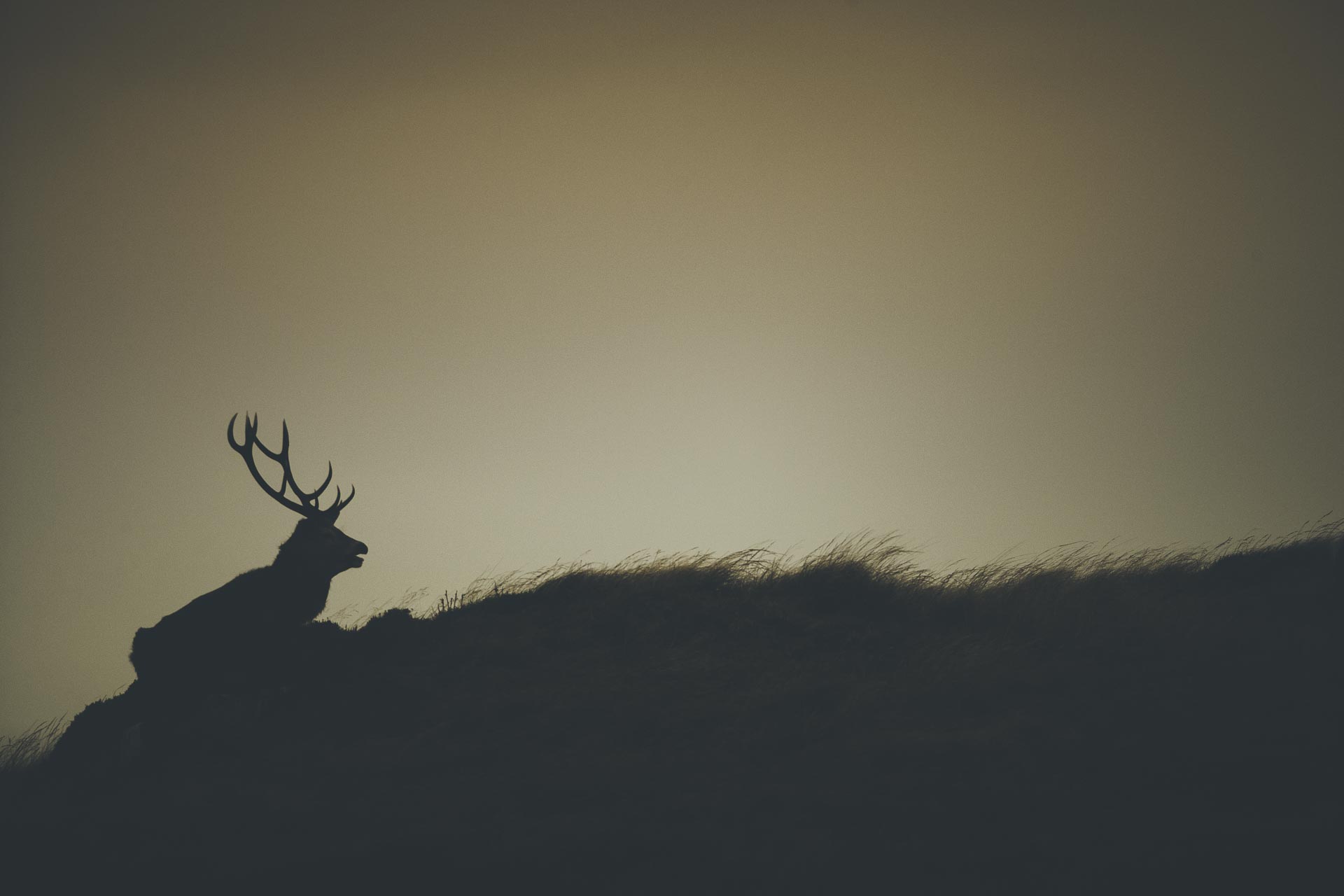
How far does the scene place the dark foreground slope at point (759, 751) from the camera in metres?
5.32

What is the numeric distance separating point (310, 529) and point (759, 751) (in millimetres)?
5303

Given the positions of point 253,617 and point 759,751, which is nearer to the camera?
point 759,751

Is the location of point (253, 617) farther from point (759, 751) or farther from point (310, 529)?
point (759, 751)

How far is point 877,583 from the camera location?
32.0 feet

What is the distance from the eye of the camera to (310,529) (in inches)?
361

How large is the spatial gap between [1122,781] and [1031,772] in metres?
0.58

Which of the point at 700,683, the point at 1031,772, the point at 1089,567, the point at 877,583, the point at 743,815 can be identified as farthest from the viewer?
the point at 1089,567

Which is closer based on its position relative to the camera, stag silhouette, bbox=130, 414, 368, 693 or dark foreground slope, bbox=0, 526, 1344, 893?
dark foreground slope, bbox=0, 526, 1344, 893

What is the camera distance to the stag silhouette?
842 centimetres

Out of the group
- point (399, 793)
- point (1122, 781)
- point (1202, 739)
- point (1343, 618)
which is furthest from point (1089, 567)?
point (399, 793)

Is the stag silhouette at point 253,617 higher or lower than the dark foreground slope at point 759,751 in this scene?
higher

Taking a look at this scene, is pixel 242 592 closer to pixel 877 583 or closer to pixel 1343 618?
pixel 877 583

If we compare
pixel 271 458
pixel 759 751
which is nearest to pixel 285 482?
pixel 271 458

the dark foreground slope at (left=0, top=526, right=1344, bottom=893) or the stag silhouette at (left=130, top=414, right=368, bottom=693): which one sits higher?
the stag silhouette at (left=130, top=414, right=368, bottom=693)
